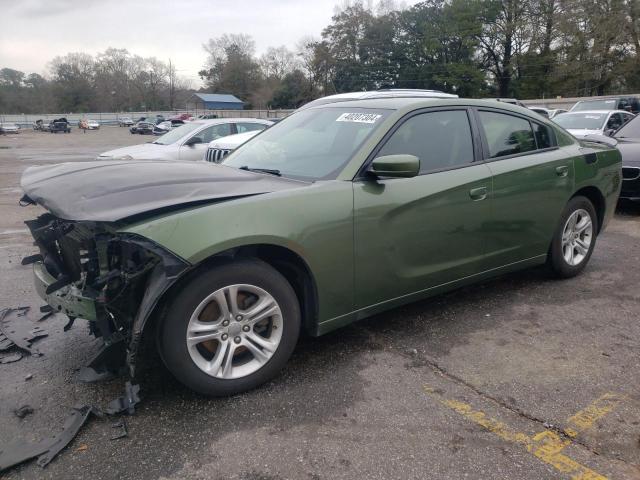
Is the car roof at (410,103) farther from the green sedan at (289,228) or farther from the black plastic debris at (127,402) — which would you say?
the black plastic debris at (127,402)

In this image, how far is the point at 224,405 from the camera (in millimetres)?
2795

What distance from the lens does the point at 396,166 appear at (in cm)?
311

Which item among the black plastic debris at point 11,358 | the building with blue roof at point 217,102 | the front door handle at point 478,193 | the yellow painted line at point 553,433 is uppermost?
the building with blue roof at point 217,102

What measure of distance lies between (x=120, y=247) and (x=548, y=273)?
380 centimetres

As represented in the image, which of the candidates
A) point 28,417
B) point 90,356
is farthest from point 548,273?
point 28,417

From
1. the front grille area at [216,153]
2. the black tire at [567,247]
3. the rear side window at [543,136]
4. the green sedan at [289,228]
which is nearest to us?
the green sedan at [289,228]

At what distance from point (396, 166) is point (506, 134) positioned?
1.59 m

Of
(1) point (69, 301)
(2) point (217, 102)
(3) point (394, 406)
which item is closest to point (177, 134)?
(1) point (69, 301)

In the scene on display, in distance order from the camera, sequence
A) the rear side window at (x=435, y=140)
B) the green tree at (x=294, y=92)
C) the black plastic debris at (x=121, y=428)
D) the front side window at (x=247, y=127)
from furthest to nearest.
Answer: the green tree at (x=294, y=92), the front side window at (x=247, y=127), the rear side window at (x=435, y=140), the black plastic debris at (x=121, y=428)

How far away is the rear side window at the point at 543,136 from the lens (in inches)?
175

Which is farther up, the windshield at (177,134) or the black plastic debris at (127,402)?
the windshield at (177,134)

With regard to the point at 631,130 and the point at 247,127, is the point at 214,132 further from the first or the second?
the point at 631,130

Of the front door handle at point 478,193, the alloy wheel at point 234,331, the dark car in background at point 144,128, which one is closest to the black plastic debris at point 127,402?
the alloy wheel at point 234,331

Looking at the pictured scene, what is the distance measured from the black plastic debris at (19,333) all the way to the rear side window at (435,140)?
2.70 m
